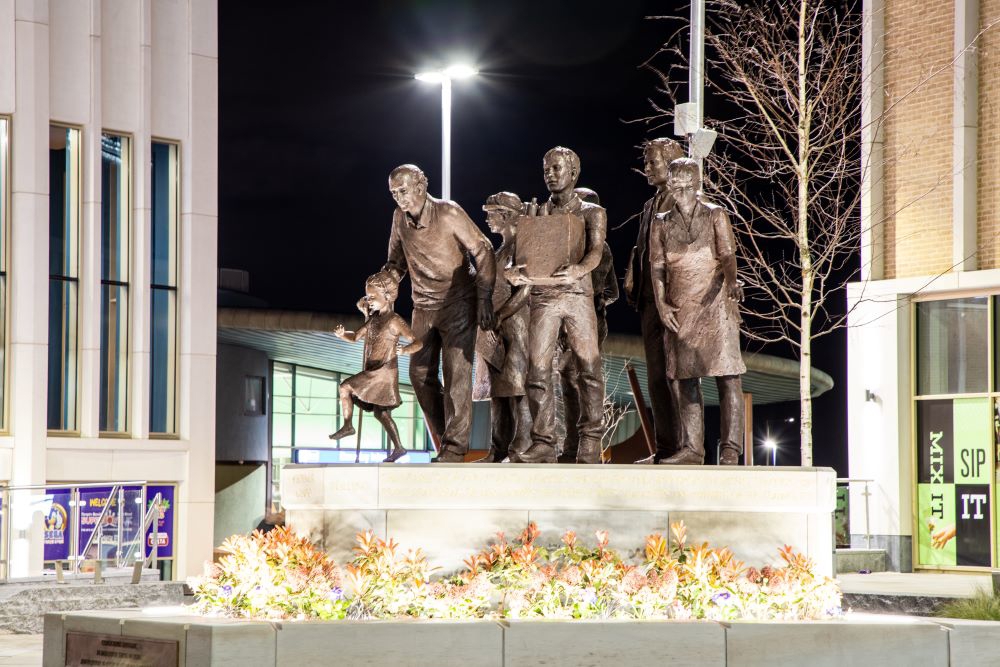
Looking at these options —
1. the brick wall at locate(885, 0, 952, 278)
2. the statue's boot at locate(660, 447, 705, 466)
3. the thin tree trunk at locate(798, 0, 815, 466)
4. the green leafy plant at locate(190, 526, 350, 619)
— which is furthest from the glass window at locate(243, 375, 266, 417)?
the green leafy plant at locate(190, 526, 350, 619)

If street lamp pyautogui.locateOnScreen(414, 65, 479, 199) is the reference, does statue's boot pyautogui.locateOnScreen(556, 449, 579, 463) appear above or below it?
below

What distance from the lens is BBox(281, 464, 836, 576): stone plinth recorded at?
38.2 ft

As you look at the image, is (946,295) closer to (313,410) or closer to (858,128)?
(858,128)

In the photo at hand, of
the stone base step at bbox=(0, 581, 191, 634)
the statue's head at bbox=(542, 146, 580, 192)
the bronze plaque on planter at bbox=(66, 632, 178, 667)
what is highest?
the statue's head at bbox=(542, 146, 580, 192)

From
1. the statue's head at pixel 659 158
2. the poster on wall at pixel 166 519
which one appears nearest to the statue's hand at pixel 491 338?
the statue's head at pixel 659 158

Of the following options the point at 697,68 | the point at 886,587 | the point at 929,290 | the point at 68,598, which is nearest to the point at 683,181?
the point at 697,68

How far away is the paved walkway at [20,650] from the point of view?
44.7ft

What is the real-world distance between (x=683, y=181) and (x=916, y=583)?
11.1 meters

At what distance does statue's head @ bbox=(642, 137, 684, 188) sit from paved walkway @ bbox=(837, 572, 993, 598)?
718cm

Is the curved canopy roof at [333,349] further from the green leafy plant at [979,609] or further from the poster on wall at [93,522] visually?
the green leafy plant at [979,609]

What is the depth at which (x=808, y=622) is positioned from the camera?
1055 cm

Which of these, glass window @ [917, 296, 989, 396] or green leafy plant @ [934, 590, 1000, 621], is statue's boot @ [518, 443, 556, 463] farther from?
glass window @ [917, 296, 989, 396]

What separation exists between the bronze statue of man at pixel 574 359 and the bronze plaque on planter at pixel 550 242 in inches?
14.4

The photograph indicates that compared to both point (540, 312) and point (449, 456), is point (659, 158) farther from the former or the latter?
point (449, 456)
